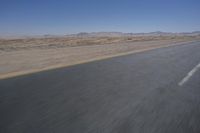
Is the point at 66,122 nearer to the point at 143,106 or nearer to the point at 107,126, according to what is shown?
the point at 107,126

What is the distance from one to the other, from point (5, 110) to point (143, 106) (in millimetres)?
2925

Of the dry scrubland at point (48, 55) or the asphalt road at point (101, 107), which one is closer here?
the asphalt road at point (101, 107)

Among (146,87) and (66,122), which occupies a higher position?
(66,122)

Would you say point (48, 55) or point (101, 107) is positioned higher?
point (101, 107)

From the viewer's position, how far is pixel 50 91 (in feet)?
18.5

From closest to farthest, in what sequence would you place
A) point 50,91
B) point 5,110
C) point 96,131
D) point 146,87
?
1. point 96,131
2. point 5,110
3. point 50,91
4. point 146,87

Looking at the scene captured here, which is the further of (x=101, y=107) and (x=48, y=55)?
(x=48, y=55)

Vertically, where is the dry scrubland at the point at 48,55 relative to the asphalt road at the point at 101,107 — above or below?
below

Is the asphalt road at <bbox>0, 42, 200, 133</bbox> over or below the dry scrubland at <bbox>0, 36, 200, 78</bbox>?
over

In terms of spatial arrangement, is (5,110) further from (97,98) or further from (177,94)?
(177,94)

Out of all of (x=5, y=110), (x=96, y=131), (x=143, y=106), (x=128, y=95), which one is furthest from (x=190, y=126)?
(x=5, y=110)

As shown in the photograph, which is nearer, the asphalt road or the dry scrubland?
the asphalt road

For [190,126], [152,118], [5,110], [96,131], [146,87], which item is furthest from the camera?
[146,87]

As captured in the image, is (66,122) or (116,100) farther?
(116,100)
